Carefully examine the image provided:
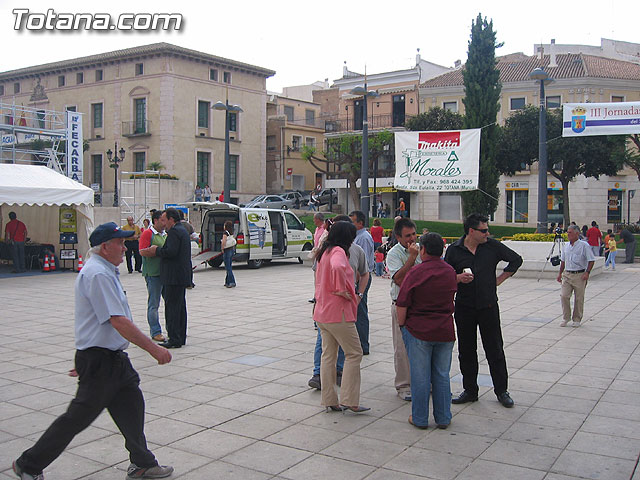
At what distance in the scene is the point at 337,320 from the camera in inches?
212

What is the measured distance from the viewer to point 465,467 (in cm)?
439

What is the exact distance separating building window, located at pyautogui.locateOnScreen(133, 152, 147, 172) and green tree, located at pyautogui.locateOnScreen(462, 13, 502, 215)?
23.6 metres

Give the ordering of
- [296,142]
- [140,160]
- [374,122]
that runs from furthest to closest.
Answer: [296,142]
[374,122]
[140,160]

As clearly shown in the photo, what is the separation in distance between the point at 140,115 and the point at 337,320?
4333cm

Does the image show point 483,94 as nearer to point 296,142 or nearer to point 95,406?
point 296,142

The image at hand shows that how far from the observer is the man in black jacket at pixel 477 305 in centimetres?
583

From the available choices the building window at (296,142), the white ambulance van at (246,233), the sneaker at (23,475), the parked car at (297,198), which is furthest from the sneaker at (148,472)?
the building window at (296,142)

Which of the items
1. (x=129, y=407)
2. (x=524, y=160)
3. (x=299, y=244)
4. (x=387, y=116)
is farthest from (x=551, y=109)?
(x=129, y=407)

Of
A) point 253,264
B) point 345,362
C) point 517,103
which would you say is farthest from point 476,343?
point 517,103

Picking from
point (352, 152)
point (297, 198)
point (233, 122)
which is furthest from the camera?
point (233, 122)

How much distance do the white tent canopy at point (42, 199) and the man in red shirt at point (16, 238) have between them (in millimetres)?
520

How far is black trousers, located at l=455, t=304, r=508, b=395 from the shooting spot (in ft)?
19.2

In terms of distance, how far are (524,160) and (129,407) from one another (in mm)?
35127

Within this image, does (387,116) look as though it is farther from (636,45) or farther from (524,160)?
(636,45)
